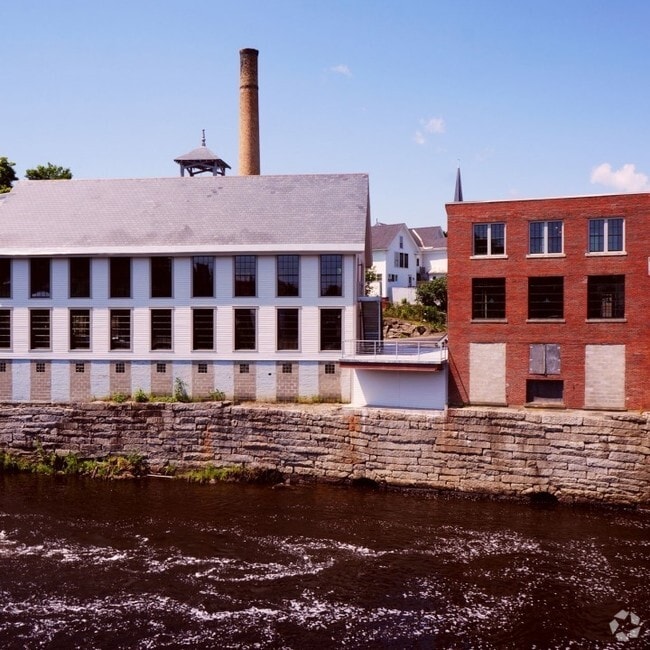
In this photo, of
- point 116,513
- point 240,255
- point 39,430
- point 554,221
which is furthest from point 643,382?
point 39,430

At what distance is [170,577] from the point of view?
1948 centimetres

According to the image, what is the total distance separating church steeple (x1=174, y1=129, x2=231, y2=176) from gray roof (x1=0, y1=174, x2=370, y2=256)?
9.44 m

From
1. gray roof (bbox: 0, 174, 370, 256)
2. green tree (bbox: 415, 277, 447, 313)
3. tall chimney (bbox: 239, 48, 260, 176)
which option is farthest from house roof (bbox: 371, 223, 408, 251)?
gray roof (bbox: 0, 174, 370, 256)

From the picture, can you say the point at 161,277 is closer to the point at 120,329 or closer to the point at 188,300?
the point at 188,300

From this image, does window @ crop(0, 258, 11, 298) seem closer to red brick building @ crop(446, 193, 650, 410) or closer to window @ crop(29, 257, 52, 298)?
window @ crop(29, 257, 52, 298)

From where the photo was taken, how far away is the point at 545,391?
93.9ft

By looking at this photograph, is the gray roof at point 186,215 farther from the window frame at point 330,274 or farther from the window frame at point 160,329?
the window frame at point 160,329

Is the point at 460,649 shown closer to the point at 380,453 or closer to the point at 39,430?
the point at 380,453

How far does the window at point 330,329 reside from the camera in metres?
31.3

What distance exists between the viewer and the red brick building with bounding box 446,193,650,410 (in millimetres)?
27344

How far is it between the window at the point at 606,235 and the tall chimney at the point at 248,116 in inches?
952

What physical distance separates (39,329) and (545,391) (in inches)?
975

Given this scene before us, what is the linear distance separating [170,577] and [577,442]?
16.4m

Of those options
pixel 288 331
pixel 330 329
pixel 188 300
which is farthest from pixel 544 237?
pixel 188 300
